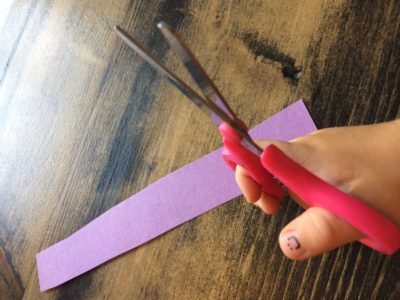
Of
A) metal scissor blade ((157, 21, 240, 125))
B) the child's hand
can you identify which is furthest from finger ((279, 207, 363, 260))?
metal scissor blade ((157, 21, 240, 125))

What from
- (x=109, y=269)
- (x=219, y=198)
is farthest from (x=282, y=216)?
(x=109, y=269)

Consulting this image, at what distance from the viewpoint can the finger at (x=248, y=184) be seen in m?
0.36

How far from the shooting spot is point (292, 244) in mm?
343

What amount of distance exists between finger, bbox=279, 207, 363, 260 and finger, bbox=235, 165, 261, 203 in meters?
0.04

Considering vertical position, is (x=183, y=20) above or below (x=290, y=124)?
above

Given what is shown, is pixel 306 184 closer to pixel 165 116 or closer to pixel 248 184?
pixel 248 184

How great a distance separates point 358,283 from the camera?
0.41m

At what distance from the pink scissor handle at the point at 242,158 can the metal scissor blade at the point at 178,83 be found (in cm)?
1

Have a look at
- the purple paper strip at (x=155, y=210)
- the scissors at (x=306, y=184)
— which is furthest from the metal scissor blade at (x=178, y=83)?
the purple paper strip at (x=155, y=210)

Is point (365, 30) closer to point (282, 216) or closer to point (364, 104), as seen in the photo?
point (364, 104)

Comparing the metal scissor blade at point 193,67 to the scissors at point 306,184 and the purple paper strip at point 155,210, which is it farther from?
the purple paper strip at point 155,210

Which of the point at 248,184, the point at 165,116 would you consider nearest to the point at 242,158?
the point at 248,184

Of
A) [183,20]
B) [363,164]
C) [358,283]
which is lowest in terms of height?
[358,283]

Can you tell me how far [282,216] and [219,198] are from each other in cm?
7
